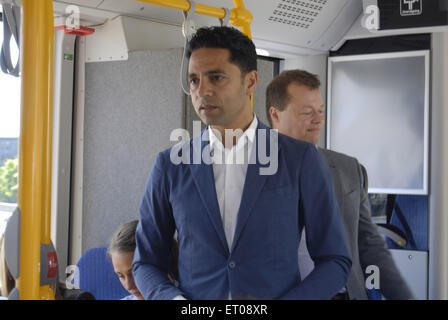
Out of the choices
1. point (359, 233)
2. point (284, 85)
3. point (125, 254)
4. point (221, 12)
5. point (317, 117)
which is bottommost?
point (125, 254)

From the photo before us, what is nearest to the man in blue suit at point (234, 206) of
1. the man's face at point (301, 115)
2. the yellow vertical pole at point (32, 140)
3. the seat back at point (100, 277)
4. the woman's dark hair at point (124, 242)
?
the yellow vertical pole at point (32, 140)

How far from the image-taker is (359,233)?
1.53 meters

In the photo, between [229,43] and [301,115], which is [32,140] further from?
[301,115]

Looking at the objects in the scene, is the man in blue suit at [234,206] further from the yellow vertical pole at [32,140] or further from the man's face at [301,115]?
the man's face at [301,115]

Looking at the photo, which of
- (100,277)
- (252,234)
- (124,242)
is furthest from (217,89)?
(100,277)

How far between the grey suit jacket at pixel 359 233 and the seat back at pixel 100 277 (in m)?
1.01

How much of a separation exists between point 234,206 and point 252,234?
78 mm

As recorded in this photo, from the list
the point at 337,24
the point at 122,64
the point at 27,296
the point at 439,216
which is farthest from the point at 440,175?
the point at 27,296

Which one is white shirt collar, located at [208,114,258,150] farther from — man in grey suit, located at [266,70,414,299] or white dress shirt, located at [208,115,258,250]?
man in grey suit, located at [266,70,414,299]

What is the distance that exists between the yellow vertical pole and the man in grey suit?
0.64m

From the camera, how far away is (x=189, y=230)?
1.03 m

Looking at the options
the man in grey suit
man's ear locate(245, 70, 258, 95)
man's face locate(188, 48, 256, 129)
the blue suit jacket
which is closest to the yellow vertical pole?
the blue suit jacket

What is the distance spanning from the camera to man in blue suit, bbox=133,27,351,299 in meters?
1.00

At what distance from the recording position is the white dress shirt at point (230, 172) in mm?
1051
